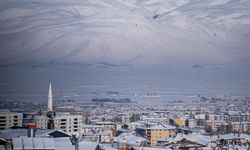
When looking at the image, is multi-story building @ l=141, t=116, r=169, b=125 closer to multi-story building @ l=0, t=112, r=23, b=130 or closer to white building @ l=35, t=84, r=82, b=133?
white building @ l=35, t=84, r=82, b=133

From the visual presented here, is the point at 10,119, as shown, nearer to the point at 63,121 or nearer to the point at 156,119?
the point at 63,121

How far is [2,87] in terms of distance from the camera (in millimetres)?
13258

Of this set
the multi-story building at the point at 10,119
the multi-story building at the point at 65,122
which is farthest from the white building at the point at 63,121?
the multi-story building at the point at 10,119

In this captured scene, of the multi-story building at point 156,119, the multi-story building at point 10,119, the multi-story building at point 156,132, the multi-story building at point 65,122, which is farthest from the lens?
the multi-story building at point 156,119

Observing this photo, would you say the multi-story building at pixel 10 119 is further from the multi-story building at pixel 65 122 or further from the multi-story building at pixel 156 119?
the multi-story building at pixel 156 119

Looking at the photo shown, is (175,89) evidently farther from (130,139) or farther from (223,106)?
(130,139)

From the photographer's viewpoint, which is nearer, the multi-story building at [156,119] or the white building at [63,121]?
the white building at [63,121]

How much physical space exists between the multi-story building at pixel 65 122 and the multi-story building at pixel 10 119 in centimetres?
38

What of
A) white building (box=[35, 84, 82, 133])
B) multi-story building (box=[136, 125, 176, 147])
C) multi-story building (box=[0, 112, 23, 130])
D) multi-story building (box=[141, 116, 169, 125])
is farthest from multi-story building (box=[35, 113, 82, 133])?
multi-story building (box=[141, 116, 169, 125])

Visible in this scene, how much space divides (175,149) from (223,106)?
740 cm

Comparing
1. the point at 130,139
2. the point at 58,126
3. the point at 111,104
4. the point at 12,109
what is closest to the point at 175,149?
the point at 130,139

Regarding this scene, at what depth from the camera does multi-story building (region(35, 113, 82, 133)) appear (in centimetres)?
1291

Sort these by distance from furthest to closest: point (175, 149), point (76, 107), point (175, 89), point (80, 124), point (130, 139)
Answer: point (175, 89), point (76, 107), point (80, 124), point (130, 139), point (175, 149)

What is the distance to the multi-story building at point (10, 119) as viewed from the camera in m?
12.5
